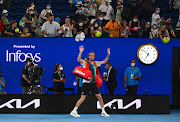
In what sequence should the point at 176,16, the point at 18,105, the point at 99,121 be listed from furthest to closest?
the point at 176,16 → the point at 18,105 → the point at 99,121

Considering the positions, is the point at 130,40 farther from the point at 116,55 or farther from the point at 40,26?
the point at 40,26

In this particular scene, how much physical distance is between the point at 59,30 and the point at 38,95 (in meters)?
3.81

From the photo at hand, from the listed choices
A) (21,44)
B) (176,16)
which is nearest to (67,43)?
(21,44)

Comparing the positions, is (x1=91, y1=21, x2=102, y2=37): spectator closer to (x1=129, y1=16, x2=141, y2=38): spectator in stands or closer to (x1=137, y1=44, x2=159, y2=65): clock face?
(x1=129, y1=16, x2=141, y2=38): spectator in stands

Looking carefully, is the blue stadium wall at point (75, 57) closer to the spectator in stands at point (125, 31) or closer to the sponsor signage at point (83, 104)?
the spectator in stands at point (125, 31)

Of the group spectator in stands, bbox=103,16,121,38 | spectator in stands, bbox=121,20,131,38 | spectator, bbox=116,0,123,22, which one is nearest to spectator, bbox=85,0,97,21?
spectator, bbox=116,0,123,22

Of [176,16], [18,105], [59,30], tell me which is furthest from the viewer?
[176,16]

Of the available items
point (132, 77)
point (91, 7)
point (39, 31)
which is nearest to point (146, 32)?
point (132, 77)

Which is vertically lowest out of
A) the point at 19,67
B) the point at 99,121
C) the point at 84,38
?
the point at 99,121

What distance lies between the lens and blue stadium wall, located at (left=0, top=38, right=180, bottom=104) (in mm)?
18531

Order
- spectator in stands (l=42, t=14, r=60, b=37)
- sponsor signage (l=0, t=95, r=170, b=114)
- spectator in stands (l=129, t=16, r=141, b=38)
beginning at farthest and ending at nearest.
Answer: spectator in stands (l=129, t=16, r=141, b=38), spectator in stands (l=42, t=14, r=60, b=37), sponsor signage (l=0, t=95, r=170, b=114)

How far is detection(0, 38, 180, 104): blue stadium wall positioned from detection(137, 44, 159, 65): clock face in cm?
16

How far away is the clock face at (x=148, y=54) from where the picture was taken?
18688mm

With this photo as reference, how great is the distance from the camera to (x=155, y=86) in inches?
744
